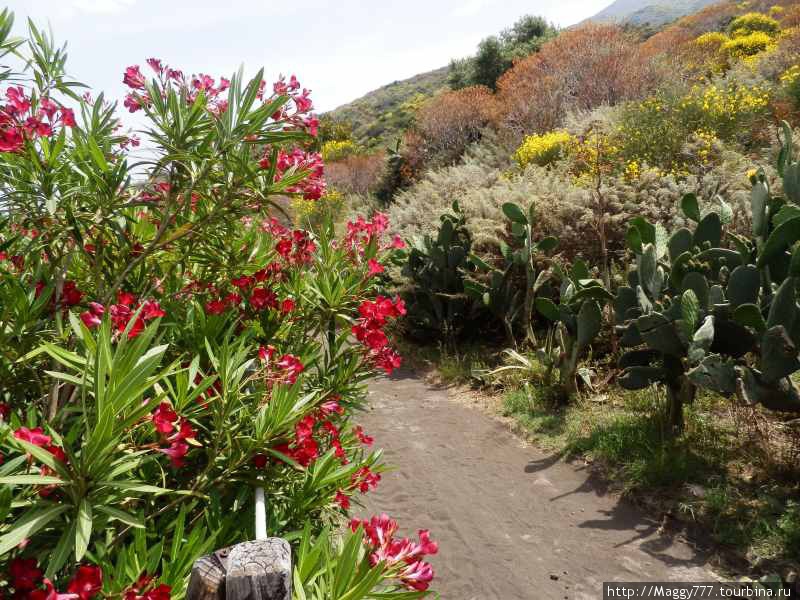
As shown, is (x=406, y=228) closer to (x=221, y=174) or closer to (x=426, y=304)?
(x=426, y=304)

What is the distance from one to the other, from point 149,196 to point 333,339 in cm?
93

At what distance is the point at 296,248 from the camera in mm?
2359

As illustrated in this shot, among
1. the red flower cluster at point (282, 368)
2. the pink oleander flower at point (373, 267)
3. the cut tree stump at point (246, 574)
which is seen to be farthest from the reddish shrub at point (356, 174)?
the cut tree stump at point (246, 574)

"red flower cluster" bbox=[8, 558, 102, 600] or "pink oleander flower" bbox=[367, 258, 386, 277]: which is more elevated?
"pink oleander flower" bbox=[367, 258, 386, 277]

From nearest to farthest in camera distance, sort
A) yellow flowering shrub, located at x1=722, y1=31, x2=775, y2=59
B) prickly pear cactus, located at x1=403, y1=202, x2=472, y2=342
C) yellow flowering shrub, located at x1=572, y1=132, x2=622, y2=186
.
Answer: prickly pear cactus, located at x1=403, y1=202, x2=472, y2=342 → yellow flowering shrub, located at x1=572, y1=132, x2=622, y2=186 → yellow flowering shrub, located at x1=722, y1=31, x2=775, y2=59

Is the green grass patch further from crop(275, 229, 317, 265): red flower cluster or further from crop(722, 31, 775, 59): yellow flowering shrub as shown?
crop(722, 31, 775, 59): yellow flowering shrub

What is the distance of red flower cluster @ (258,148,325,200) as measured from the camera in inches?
75.9

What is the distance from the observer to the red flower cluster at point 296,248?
2.28 m

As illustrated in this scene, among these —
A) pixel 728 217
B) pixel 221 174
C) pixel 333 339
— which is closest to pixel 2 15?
pixel 221 174

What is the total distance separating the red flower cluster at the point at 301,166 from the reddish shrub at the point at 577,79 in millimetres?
11684

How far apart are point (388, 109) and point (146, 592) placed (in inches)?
1768

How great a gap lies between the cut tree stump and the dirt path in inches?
76.3

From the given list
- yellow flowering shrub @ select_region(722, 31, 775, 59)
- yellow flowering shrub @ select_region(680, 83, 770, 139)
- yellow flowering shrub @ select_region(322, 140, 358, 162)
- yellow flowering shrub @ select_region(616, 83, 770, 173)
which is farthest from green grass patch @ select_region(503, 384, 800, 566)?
yellow flowering shrub @ select_region(322, 140, 358, 162)

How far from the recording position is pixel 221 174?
183cm
